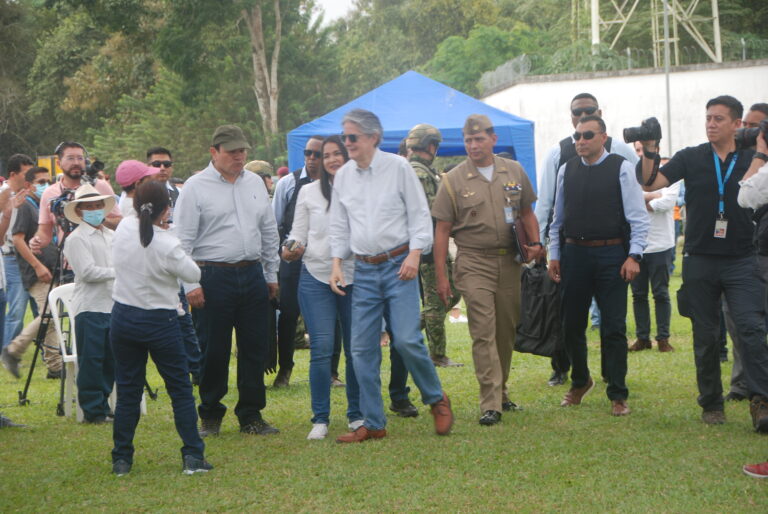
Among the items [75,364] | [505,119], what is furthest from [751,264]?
[505,119]

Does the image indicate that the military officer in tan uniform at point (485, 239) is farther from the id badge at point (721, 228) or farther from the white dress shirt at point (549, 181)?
the id badge at point (721, 228)

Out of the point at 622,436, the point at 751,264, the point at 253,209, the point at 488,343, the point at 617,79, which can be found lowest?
the point at 622,436

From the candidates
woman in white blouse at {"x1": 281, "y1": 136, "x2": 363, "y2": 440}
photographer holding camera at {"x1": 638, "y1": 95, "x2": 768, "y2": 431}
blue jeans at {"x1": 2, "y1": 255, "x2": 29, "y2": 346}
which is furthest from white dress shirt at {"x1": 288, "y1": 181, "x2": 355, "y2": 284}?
blue jeans at {"x1": 2, "y1": 255, "x2": 29, "y2": 346}

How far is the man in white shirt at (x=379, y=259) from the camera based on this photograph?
647 cm

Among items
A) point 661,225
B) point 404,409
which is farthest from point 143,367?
point 661,225

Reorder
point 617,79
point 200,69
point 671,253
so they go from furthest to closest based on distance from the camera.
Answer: point 200,69 < point 617,79 < point 671,253

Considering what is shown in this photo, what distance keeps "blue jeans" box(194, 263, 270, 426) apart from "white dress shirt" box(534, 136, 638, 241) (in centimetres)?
240

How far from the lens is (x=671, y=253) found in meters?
10.9

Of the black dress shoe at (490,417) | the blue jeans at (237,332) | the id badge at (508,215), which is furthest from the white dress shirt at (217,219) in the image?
the black dress shoe at (490,417)

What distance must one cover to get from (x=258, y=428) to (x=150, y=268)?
1.74m

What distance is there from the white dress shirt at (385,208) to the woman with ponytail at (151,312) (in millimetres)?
1238

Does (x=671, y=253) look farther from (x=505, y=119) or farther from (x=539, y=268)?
(x=505, y=119)

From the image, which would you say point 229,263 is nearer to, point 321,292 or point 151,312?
point 321,292

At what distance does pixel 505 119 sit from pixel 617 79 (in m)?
15.4
